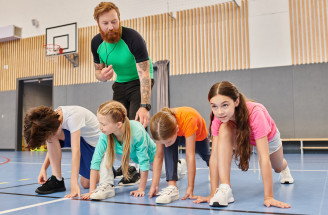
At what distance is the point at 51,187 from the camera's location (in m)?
2.13

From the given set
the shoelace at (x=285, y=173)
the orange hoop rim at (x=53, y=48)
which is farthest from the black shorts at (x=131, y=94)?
the orange hoop rim at (x=53, y=48)

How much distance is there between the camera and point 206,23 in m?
7.38

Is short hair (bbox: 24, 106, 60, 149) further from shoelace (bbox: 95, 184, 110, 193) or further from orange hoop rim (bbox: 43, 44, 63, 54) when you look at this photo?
orange hoop rim (bbox: 43, 44, 63, 54)

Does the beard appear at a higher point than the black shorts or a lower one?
higher

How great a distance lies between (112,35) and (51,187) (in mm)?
1167

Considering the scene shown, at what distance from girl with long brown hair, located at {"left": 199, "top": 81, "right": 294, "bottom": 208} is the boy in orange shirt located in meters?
0.16

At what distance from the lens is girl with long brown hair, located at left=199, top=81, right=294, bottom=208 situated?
1592 mm

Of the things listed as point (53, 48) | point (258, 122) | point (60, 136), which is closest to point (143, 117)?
point (60, 136)

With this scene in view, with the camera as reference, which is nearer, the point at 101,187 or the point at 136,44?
the point at 101,187

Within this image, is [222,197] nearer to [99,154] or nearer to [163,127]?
[163,127]

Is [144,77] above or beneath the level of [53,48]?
beneath

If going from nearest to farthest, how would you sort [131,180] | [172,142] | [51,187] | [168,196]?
[168,196], [172,142], [51,187], [131,180]

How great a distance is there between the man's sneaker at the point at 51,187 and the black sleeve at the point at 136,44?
41.9 inches

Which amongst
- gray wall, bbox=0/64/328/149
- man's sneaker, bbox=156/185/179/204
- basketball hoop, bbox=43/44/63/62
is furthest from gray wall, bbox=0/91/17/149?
man's sneaker, bbox=156/185/179/204
